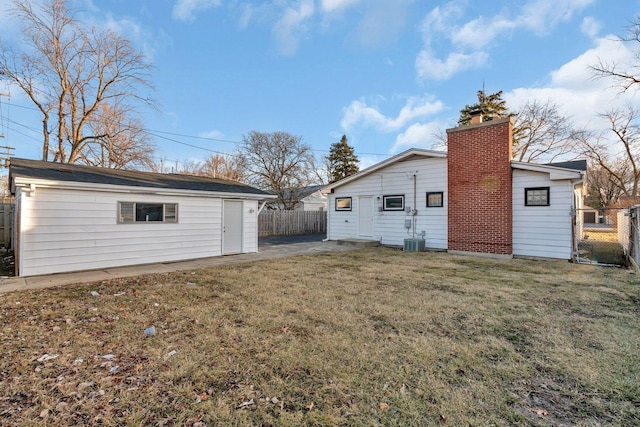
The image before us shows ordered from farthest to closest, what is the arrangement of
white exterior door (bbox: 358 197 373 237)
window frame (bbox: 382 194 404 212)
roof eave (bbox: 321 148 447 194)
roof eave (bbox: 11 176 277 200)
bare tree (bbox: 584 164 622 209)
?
bare tree (bbox: 584 164 622 209), white exterior door (bbox: 358 197 373 237), window frame (bbox: 382 194 404 212), roof eave (bbox: 321 148 447 194), roof eave (bbox: 11 176 277 200)

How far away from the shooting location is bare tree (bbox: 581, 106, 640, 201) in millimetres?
23237

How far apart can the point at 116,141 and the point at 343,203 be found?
17964mm

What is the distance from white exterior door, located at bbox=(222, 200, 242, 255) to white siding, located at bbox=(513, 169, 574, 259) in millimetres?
9428

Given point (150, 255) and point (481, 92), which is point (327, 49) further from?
point (481, 92)

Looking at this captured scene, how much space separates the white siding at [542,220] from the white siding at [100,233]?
9.95 m

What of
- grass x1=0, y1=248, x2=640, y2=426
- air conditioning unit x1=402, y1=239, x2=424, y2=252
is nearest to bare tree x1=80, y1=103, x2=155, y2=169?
grass x1=0, y1=248, x2=640, y2=426

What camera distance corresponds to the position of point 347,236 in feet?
46.9

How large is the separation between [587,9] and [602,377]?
490 inches

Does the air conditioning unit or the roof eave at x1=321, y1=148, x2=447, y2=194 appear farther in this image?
the air conditioning unit

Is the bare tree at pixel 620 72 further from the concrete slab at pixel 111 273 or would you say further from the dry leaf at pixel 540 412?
the dry leaf at pixel 540 412

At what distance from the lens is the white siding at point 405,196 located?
1134 centimetres

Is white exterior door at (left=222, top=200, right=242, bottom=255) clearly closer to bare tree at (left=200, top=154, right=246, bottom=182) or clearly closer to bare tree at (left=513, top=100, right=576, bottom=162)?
bare tree at (left=200, top=154, right=246, bottom=182)

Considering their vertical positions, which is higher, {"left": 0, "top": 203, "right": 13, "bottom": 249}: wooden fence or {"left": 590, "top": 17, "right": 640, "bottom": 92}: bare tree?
{"left": 590, "top": 17, "right": 640, "bottom": 92}: bare tree

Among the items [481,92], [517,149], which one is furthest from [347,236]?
[481,92]
